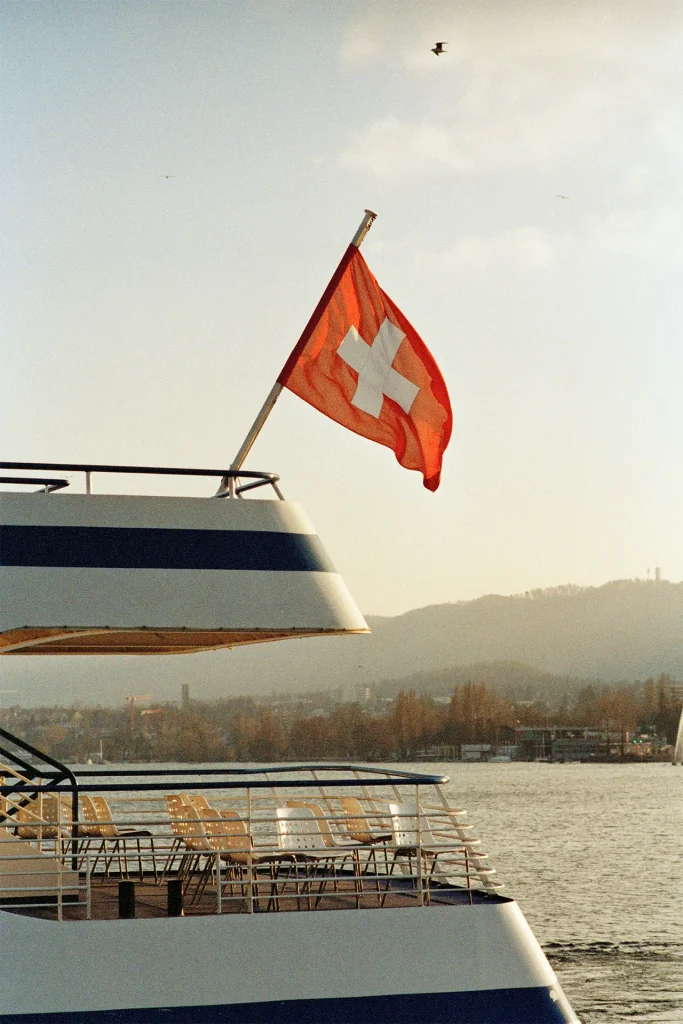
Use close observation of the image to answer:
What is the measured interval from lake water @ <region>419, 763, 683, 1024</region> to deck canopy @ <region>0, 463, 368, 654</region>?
17.6 m

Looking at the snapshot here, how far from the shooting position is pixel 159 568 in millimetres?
10148

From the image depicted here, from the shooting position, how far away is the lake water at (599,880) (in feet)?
96.5

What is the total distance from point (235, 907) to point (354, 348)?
191 inches

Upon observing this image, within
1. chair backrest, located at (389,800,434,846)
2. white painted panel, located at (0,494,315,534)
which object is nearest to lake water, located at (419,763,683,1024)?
chair backrest, located at (389,800,434,846)

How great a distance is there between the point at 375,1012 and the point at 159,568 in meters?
3.52

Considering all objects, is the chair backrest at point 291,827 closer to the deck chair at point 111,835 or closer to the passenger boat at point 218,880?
the passenger boat at point 218,880

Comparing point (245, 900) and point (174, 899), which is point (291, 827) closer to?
point (245, 900)

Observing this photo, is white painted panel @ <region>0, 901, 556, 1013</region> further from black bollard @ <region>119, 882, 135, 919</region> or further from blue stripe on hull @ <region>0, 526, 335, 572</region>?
blue stripe on hull @ <region>0, 526, 335, 572</region>

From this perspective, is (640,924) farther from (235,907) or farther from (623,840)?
(623,840)

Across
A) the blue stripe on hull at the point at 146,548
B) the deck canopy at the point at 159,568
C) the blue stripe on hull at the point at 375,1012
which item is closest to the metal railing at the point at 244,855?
the blue stripe on hull at the point at 375,1012

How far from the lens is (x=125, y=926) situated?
28.8 ft

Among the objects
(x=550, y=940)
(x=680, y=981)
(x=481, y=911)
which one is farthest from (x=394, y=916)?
(x=550, y=940)

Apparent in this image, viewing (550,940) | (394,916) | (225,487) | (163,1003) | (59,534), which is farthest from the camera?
(550,940)

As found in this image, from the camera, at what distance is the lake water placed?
96.5 ft
